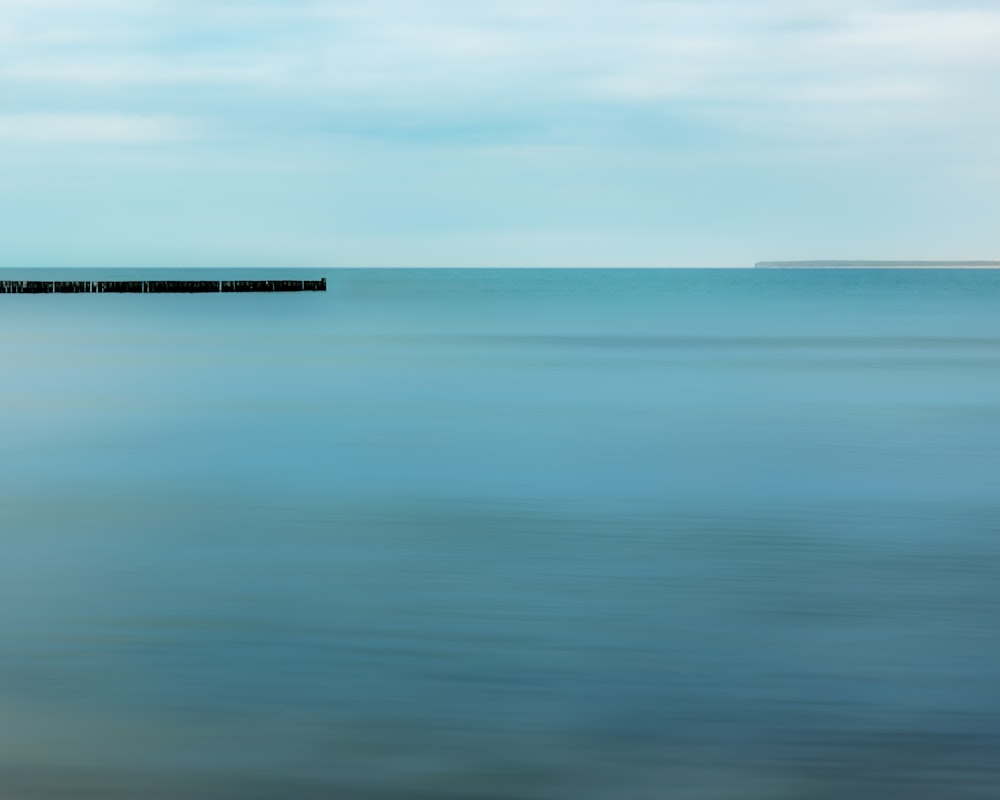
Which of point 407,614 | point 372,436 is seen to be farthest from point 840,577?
point 372,436

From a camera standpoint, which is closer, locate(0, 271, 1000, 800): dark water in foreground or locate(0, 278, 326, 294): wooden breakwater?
locate(0, 271, 1000, 800): dark water in foreground

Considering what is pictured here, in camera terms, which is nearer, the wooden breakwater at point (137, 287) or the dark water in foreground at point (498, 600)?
the dark water in foreground at point (498, 600)

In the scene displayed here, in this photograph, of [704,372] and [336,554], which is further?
[704,372]

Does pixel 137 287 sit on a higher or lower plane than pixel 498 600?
higher

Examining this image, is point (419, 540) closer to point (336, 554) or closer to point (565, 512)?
point (336, 554)

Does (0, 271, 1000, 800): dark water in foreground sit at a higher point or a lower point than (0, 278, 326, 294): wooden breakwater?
lower

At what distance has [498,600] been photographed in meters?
10.4

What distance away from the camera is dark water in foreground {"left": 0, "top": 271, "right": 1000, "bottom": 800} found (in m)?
6.73

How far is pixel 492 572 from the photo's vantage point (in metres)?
11.4

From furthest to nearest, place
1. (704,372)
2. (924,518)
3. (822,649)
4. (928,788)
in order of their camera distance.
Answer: (704,372), (924,518), (822,649), (928,788)

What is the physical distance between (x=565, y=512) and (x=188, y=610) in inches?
219

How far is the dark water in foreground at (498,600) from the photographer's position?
6.73m

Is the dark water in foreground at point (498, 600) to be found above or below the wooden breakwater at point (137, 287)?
below

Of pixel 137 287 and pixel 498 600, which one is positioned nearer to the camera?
pixel 498 600
